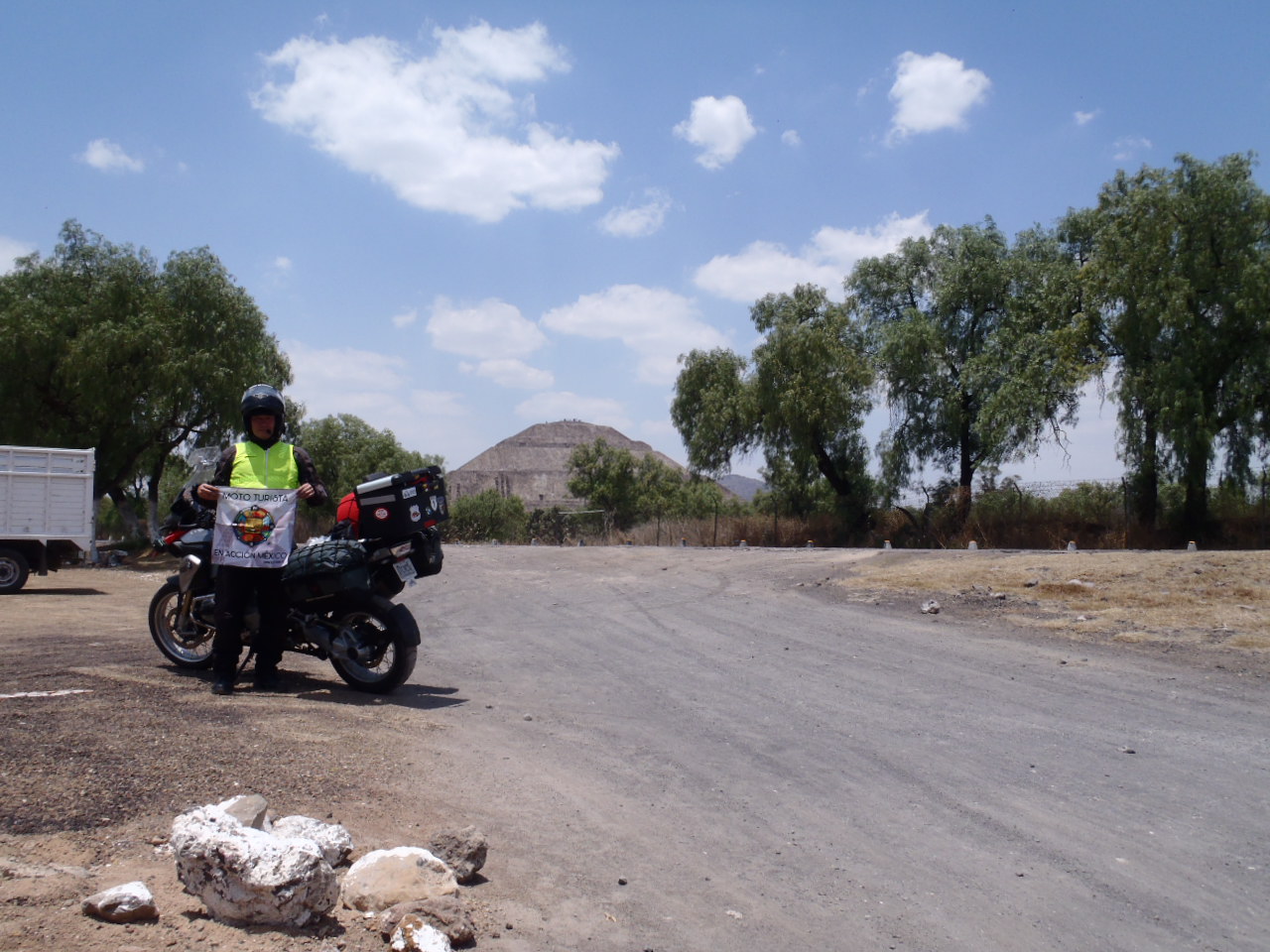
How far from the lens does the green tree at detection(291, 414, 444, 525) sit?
54125 mm

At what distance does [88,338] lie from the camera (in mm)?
27250

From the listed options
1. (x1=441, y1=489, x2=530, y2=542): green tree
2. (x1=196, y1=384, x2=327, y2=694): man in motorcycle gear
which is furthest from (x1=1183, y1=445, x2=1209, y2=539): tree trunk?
(x1=441, y1=489, x2=530, y2=542): green tree

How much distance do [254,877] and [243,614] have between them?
4.04 meters

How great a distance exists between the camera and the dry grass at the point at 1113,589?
1088 centimetres

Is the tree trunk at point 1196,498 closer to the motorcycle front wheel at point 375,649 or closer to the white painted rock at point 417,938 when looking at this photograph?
the motorcycle front wheel at point 375,649

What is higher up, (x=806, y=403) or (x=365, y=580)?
(x=806, y=403)

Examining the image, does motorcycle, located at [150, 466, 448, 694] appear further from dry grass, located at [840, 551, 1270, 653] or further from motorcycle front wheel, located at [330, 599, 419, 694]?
dry grass, located at [840, 551, 1270, 653]

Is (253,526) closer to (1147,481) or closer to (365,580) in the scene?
(365,580)

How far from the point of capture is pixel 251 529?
22.0 feet

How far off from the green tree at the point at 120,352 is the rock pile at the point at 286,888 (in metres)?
27.4

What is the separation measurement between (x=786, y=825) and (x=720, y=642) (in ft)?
18.8

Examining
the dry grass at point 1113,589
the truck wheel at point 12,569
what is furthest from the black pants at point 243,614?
the truck wheel at point 12,569

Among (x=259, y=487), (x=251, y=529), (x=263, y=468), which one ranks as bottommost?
(x=251, y=529)

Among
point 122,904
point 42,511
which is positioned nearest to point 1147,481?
point 42,511
